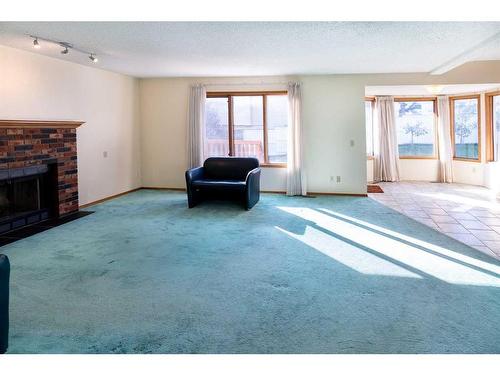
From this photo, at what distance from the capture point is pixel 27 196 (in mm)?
5145

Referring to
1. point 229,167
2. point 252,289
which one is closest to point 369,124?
point 229,167

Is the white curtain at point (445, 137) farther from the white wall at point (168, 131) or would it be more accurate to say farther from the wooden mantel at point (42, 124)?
the wooden mantel at point (42, 124)

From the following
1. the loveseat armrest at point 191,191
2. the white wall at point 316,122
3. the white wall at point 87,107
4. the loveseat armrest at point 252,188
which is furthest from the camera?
the white wall at point 316,122

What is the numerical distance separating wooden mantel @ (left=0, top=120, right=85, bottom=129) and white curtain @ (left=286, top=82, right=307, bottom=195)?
12.1 feet

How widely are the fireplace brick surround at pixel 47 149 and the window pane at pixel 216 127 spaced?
9.04 ft

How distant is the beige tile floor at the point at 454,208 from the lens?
4.34 metres

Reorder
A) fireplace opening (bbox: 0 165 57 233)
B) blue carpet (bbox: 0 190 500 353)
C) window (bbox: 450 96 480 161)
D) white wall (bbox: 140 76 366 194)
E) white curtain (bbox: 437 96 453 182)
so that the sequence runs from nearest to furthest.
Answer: blue carpet (bbox: 0 190 500 353) < fireplace opening (bbox: 0 165 57 233) < white wall (bbox: 140 76 366 194) < window (bbox: 450 96 480 161) < white curtain (bbox: 437 96 453 182)

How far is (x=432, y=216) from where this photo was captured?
5391 millimetres

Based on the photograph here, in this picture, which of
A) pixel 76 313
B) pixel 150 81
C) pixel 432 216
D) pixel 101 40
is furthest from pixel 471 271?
pixel 150 81

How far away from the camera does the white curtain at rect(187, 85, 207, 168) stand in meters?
7.60

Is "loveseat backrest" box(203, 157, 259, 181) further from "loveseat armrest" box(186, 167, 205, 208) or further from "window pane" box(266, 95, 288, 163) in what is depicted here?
"window pane" box(266, 95, 288, 163)

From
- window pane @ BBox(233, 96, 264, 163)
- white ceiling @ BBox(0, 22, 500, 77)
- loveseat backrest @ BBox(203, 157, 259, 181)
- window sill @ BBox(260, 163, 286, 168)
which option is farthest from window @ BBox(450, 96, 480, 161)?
loveseat backrest @ BBox(203, 157, 259, 181)

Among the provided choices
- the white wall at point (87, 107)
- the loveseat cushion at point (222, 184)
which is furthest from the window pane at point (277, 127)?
the white wall at point (87, 107)

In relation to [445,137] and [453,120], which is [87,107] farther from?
[453,120]
